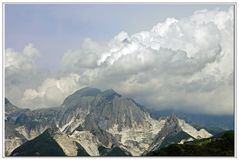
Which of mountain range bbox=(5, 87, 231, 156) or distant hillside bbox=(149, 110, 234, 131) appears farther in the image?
mountain range bbox=(5, 87, 231, 156)

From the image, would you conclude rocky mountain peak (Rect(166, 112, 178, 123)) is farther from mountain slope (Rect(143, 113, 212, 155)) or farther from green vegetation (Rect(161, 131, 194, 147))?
green vegetation (Rect(161, 131, 194, 147))

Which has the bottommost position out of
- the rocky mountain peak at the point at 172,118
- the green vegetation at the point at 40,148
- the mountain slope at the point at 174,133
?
the green vegetation at the point at 40,148

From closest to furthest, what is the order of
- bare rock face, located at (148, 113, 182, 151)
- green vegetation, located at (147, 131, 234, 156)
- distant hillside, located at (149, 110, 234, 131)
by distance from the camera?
green vegetation, located at (147, 131, 234, 156) < distant hillside, located at (149, 110, 234, 131) < bare rock face, located at (148, 113, 182, 151)

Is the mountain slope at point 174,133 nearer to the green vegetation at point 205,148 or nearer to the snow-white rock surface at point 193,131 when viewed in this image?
the snow-white rock surface at point 193,131

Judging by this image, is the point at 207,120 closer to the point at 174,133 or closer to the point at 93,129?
the point at 174,133

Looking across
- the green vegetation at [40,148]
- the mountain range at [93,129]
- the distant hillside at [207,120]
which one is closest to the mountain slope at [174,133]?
the mountain range at [93,129]

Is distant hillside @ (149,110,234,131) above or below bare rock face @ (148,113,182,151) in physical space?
above

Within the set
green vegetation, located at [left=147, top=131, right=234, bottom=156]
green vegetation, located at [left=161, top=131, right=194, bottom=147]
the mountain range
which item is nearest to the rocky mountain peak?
the mountain range

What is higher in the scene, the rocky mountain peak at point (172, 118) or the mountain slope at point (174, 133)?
the rocky mountain peak at point (172, 118)
